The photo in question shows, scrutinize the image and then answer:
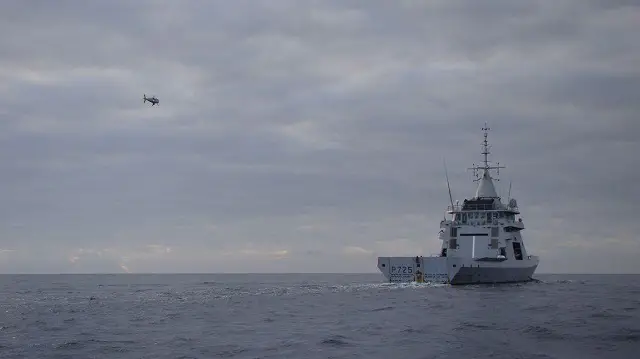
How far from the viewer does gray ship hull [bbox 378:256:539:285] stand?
76625 mm

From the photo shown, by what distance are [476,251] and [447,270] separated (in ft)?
28.4

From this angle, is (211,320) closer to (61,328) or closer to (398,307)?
(61,328)

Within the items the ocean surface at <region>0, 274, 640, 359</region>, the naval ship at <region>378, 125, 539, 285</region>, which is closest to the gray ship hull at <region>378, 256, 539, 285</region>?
the naval ship at <region>378, 125, 539, 285</region>

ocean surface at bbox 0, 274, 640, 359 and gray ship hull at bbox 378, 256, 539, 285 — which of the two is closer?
ocean surface at bbox 0, 274, 640, 359

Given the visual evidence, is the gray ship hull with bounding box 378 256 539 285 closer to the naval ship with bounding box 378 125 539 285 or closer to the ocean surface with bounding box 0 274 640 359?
the naval ship with bounding box 378 125 539 285

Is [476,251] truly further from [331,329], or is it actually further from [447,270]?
[331,329]

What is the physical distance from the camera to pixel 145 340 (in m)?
36.1

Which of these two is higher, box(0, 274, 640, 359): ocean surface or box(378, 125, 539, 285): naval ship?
box(378, 125, 539, 285): naval ship

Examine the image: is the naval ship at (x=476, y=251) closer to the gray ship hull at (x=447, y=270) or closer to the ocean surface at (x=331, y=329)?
the gray ship hull at (x=447, y=270)

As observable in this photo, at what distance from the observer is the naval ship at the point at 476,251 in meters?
77.8

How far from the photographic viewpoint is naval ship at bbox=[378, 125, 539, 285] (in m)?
77.8

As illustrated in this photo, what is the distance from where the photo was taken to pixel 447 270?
76938 millimetres

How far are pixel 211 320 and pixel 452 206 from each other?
50932 millimetres

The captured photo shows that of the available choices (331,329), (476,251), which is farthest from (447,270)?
(331,329)
